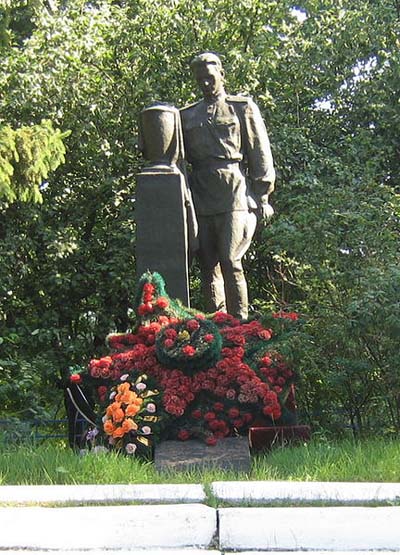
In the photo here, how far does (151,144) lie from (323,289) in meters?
1.78

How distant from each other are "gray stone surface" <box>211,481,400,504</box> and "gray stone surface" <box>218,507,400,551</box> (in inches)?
5.6

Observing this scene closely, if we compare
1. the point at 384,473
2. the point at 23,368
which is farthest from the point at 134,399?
the point at 23,368

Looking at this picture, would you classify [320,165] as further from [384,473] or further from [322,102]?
[384,473]

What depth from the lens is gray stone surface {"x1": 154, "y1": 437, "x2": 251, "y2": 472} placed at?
4148 millimetres

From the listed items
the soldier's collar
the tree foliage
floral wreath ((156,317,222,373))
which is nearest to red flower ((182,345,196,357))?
floral wreath ((156,317,222,373))

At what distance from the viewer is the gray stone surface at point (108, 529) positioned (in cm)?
260

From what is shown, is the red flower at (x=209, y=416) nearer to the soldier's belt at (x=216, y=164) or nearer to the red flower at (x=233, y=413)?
the red flower at (x=233, y=413)

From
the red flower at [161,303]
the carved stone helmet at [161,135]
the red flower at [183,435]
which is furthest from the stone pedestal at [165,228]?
the red flower at [183,435]

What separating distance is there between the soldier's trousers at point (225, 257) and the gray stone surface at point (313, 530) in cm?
375

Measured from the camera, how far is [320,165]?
1039 centimetres

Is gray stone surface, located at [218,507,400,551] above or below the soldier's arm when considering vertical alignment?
below

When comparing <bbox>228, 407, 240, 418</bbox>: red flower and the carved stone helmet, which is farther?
the carved stone helmet

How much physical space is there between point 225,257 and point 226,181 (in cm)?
62

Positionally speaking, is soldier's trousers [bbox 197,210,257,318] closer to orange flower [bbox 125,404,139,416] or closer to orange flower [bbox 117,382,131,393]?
orange flower [bbox 117,382,131,393]
